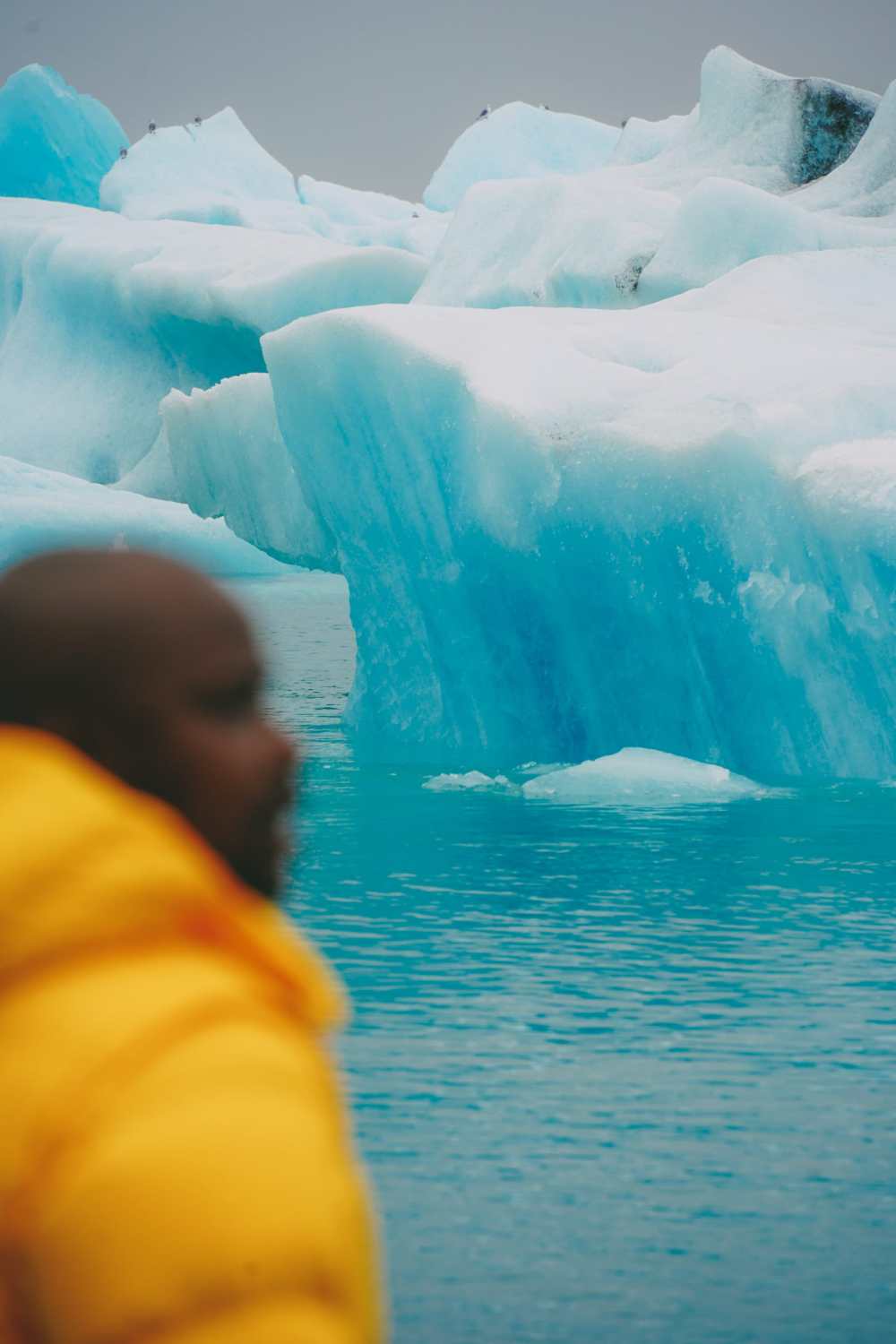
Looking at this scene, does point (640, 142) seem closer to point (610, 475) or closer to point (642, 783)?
point (610, 475)

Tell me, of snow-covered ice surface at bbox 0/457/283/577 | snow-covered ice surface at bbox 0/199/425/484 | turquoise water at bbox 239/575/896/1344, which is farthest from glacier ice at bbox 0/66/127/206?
turquoise water at bbox 239/575/896/1344

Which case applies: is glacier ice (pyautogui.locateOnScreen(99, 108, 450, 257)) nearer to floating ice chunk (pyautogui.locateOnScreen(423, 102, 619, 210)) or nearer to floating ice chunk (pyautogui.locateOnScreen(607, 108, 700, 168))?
floating ice chunk (pyautogui.locateOnScreen(423, 102, 619, 210))

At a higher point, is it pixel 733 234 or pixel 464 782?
pixel 733 234

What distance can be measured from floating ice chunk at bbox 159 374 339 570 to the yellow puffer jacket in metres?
14.8

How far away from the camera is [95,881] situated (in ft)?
2.36

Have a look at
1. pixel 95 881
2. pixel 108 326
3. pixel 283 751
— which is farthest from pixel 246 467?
pixel 95 881

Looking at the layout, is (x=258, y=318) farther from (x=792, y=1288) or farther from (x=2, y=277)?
(x=792, y=1288)

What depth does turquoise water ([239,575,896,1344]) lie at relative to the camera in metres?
4.10

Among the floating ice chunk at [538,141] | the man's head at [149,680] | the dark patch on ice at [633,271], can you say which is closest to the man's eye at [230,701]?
the man's head at [149,680]

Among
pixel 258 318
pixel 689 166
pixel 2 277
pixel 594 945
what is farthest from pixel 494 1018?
pixel 2 277

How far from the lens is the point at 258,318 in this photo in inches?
953

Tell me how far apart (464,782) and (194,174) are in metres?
32.5

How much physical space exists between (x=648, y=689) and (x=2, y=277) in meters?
23.7

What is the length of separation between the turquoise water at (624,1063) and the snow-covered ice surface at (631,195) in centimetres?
827
